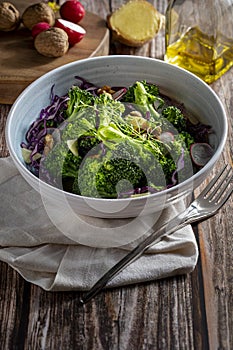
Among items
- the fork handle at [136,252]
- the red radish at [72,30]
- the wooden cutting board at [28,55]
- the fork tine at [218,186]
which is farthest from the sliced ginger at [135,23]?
the fork handle at [136,252]

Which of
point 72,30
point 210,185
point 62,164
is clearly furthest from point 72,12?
point 210,185

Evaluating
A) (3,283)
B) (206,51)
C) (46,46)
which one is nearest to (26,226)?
(3,283)

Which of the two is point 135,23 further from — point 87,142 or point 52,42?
point 87,142

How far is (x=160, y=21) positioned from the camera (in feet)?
9.07

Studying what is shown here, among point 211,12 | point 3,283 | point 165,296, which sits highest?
point 211,12

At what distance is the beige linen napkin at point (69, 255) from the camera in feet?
5.76

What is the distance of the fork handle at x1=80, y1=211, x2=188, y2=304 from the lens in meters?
1.71

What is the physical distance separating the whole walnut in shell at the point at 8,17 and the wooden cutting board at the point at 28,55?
0.04 meters

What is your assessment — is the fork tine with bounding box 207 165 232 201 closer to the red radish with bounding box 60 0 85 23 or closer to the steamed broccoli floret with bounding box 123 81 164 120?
the steamed broccoli floret with bounding box 123 81 164 120

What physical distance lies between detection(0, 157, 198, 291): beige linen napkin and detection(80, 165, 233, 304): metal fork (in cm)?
4

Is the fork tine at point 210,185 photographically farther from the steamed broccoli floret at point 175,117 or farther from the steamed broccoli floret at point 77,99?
the steamed broccoli floret at point 77,99

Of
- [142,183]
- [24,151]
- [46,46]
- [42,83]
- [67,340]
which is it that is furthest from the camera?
[46,46]

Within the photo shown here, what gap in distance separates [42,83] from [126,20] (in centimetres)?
78

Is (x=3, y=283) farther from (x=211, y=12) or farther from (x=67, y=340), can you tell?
(x=211, y=12)
